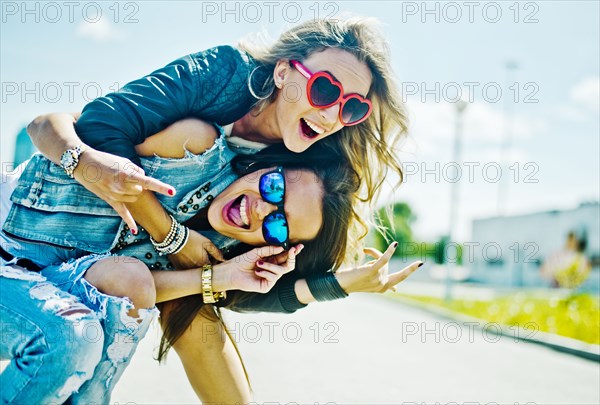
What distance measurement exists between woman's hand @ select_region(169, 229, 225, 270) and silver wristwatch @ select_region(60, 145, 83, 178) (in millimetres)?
656

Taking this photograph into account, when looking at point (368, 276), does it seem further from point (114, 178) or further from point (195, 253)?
point (114, 178)

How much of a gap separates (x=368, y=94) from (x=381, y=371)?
165 inches

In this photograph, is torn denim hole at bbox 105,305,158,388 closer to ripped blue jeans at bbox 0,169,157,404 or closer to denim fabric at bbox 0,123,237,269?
ripped blue jeans at bbox 0,169,157,404

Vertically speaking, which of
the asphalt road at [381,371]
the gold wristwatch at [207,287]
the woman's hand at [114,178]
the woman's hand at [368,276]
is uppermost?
the woman's hand at [114,178]

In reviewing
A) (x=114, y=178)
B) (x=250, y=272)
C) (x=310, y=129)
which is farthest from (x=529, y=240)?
(x=114, y=178)

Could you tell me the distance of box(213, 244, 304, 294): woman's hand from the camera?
295cm

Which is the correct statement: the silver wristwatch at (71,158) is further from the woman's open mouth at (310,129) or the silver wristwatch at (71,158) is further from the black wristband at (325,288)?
the black wristband at (325,288)

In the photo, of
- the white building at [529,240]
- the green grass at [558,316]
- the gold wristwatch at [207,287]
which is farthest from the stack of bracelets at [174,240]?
the white building at [529,240]

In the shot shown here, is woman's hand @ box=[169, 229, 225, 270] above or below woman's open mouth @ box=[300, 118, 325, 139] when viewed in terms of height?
below

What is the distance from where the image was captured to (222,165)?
293cm

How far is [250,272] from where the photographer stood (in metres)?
2.98

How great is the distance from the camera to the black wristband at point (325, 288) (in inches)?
125

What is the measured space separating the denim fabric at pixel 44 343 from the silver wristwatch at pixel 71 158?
0.40 metres

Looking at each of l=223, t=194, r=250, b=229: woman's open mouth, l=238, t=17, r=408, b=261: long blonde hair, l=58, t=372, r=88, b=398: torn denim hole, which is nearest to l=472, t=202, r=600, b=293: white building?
l=238, t=17, r=408, b=261: long blonde hair
